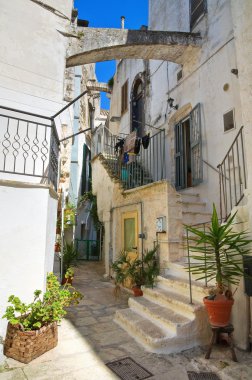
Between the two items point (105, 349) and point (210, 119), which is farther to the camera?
point (210, 119)

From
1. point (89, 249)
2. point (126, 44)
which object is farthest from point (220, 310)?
point (89, 249)

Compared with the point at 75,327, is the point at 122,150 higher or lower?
higher

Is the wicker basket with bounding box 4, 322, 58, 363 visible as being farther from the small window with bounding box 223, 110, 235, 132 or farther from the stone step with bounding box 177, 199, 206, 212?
the small window with bounding box 223, 110, 235, 132

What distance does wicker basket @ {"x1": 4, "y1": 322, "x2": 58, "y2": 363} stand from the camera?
3.42 meters

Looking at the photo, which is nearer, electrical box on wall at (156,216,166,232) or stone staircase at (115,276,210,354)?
stone staircase at (115,276,210,354)

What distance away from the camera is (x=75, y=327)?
462 centimetres

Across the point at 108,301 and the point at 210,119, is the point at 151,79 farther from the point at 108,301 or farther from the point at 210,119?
the point at 108,301

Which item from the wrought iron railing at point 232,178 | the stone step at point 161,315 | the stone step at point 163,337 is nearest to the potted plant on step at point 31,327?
the stone step at point 163,337

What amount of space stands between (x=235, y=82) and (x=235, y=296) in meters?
4.68

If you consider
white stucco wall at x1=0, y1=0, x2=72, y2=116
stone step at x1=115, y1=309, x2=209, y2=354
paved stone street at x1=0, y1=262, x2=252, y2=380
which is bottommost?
paved stone street at x1=0, y1=262, x2=252, y2=380

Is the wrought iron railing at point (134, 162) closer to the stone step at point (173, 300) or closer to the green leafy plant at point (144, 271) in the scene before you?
the green leafy plant at point (144, 271)

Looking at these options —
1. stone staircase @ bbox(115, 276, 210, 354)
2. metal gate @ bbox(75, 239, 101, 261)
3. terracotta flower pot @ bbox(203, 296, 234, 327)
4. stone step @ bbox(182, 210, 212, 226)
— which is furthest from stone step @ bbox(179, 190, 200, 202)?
metal gate @ bbox(75, 239, 101, 261)

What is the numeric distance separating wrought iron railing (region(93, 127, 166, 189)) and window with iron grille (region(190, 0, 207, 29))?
339 cm

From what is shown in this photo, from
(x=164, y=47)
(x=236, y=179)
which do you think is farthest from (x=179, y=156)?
(x=164, y=47)
